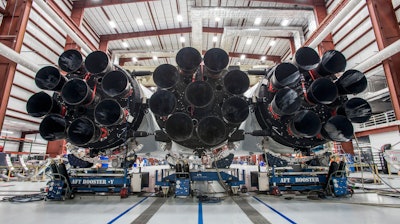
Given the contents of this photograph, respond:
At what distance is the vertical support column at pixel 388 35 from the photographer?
288 inches

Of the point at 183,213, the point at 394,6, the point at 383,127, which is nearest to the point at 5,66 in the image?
the point at 183,213

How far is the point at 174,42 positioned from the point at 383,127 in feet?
49.3

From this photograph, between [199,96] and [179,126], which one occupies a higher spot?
[199,96]

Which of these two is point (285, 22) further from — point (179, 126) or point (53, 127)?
point (53, 127)

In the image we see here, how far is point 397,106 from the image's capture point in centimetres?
723

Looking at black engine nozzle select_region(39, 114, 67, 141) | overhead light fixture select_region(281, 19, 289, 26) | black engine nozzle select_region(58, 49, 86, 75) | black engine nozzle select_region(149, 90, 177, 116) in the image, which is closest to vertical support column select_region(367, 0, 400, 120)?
overhead light fixture select_region(281, 19, 289, 26)

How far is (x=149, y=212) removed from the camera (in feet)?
9.82

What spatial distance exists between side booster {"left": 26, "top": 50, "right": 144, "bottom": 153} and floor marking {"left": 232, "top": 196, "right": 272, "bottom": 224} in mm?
Answer: 1966

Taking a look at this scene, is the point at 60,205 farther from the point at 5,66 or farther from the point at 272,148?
the point at 5,66

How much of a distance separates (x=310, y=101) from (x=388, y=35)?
8.20m

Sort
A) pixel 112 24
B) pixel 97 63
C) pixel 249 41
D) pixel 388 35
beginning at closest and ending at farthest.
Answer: pixel 97 63, pixel 388 35, pixel 112 24, pixel 249 41

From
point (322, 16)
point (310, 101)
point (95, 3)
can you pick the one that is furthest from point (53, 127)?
point (322, 16)

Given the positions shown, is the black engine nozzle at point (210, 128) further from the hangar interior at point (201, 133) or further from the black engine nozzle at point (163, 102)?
the black engine nozzle at point (163, 102)

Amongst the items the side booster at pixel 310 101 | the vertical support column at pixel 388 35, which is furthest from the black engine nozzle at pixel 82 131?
the vertical support column at pixel 388 35
